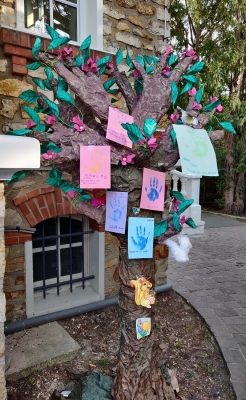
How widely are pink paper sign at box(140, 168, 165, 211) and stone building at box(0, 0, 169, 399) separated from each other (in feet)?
4.86

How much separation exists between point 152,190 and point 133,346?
94 centimetres

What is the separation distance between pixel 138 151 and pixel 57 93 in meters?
0.51

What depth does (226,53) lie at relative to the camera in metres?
7.76

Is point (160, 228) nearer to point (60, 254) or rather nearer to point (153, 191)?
point (153, 191)

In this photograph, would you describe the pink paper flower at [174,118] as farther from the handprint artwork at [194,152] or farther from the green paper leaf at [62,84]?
the green paper leaf at [62,84]

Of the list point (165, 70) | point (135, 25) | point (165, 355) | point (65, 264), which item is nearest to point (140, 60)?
point (165, 70)

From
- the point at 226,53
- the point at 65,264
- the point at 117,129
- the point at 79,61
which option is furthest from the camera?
the point at 226,53

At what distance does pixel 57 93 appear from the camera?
160cm

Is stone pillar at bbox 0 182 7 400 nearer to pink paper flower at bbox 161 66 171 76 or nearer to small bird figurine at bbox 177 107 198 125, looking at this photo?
small bird figurine at bbox 177 107 198 125

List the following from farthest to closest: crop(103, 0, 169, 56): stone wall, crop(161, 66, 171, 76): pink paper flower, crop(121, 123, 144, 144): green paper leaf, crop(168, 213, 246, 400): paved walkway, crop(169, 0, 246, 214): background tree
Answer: crop(169, 0, 246, 214): background tree < crop(103, 0, 169, 56): stone wall < crop(168, 213, 246, 400): paved walkway < crop(161, 66, 171, 76): pink paper flower < crop(121, 123, 144, 144): green paper leaf

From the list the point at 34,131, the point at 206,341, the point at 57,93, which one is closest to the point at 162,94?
the point at 57,93

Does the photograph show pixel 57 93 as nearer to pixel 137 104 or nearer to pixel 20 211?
pixel 137 104

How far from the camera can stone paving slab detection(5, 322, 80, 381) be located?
2477 millimetres

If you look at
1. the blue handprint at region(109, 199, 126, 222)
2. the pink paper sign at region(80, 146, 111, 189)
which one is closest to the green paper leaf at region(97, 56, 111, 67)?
the pink paper sign at region(80, 146, 111, 189)
